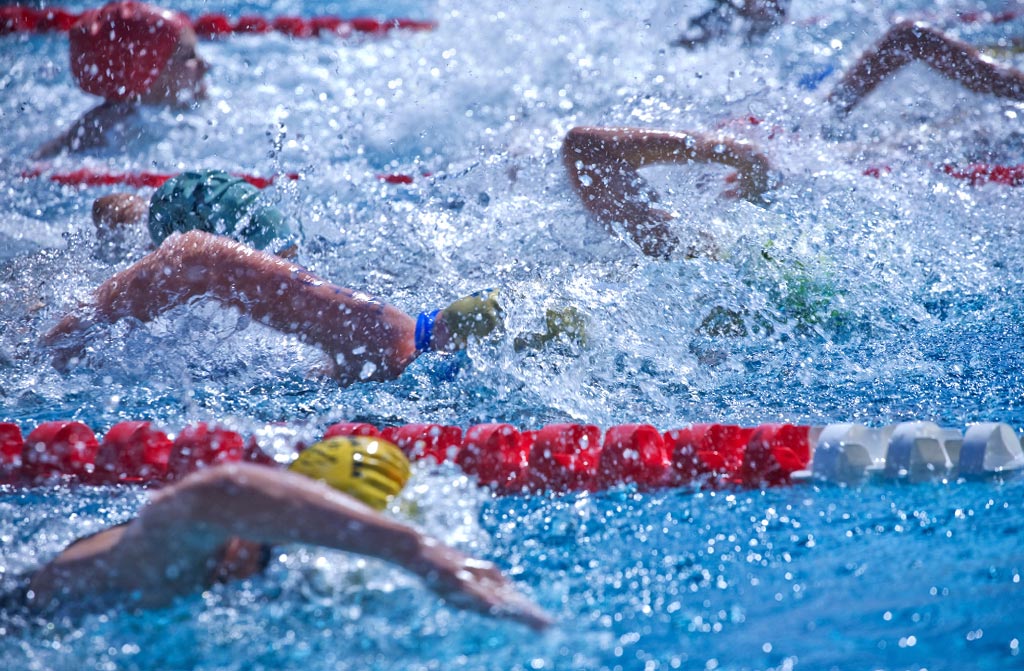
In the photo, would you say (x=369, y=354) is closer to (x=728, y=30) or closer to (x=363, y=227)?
(x=363, y=227)

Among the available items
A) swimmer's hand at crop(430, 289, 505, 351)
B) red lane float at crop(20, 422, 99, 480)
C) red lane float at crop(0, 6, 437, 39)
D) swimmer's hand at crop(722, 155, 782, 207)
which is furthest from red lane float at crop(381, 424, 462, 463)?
red lane float at crop(0, 6, 437, 39)

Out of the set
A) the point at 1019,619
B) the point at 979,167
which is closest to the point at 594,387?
the point at 1019,619

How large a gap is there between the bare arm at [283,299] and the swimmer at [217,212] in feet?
1.02

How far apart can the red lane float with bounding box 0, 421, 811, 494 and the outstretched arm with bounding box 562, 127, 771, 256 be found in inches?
34.0

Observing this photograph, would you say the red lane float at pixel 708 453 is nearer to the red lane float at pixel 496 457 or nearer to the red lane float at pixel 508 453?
the red lane float at pixel 508 453

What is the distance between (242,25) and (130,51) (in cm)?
278

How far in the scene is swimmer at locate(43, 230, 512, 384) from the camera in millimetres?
2611

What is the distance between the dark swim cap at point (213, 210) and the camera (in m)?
2.99

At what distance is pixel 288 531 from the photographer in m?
1.52

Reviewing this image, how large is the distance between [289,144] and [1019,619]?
420 cm

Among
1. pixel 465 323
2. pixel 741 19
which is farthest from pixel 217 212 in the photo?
pixel 741 19

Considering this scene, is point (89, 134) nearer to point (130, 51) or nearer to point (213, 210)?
point (130, 51)

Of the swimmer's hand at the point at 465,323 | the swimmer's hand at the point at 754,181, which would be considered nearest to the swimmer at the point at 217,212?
the swimmer's hand at the point at 465,323

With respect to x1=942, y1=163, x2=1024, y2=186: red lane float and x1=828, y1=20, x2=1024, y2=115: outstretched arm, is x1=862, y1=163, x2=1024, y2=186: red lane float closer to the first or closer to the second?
x1=942, y1=163, x2=1024, y2=186: red lane float
